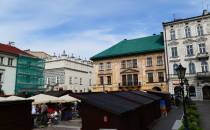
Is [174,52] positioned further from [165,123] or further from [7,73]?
[7,73]

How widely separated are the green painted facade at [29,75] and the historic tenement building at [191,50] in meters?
27.9

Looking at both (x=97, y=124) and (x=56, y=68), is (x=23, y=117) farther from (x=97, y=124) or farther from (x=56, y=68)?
(x=56, y=68)

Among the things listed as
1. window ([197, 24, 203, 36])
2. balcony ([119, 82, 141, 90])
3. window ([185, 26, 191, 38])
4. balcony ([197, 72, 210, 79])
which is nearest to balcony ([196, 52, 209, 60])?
balcony ([197, 72, 210, 79])

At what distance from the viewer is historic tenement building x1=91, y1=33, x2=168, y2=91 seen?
47.0 metres

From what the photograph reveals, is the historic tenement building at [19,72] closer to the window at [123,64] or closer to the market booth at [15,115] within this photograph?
the window at [123,64]

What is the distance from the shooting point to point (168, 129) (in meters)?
14.8

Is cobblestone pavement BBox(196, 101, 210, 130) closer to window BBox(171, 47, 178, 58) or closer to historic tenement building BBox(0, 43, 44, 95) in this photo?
window BBox(171, 47, 178, 58)

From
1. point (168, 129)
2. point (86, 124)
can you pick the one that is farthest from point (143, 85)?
point (86, 124)

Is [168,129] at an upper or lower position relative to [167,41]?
lower

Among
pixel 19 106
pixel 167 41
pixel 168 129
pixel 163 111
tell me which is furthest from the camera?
pixel 167 41

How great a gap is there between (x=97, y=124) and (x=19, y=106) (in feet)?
17.6

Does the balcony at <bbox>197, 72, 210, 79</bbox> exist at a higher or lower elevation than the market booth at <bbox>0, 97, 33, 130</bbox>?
higher

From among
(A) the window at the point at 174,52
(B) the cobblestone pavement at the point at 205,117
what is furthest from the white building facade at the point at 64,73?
(B) the cobblestone pavement at the point at 205,117

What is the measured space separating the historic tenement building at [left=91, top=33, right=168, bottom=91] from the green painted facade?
42.8 ft
